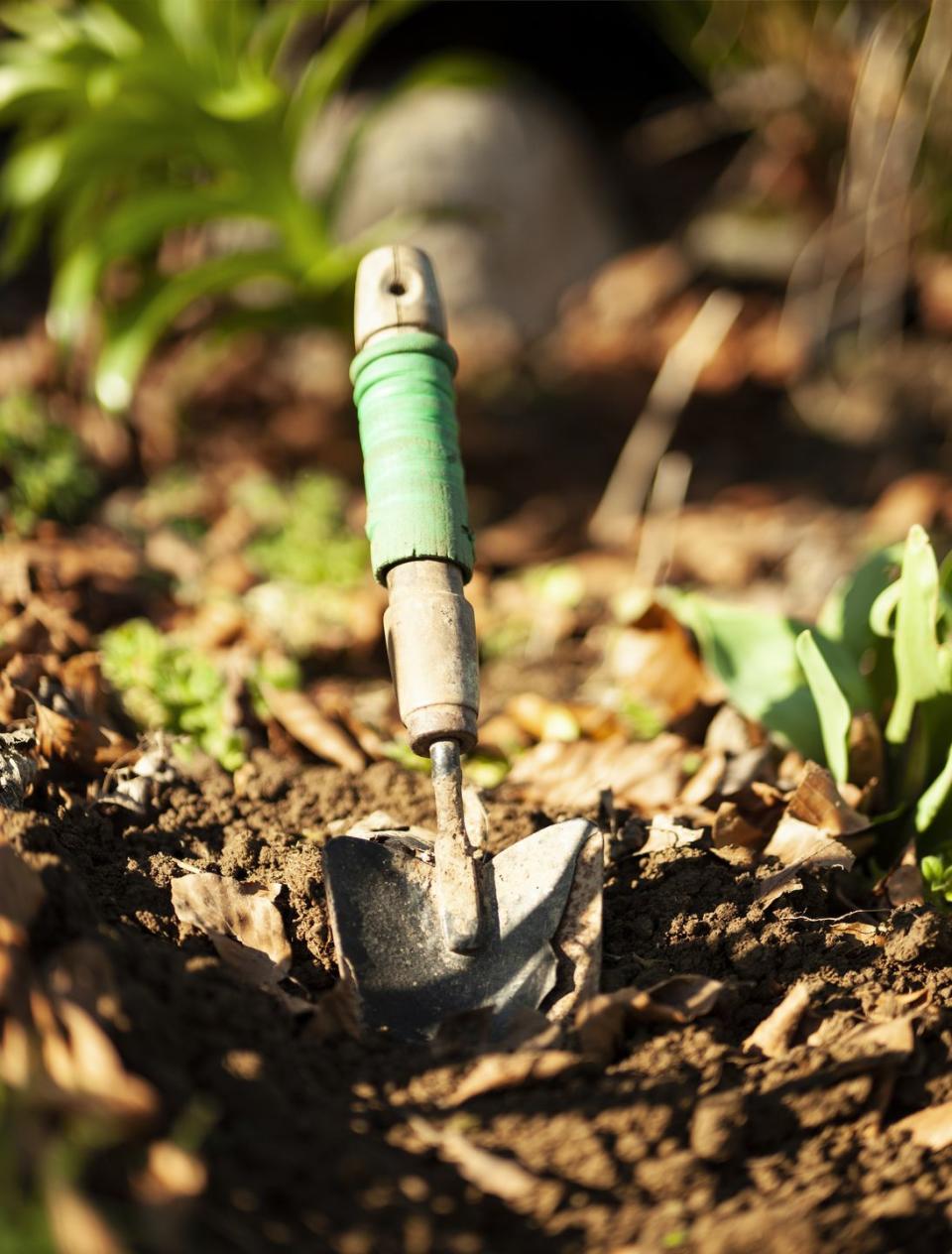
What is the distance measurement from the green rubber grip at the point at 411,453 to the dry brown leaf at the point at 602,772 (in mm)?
554

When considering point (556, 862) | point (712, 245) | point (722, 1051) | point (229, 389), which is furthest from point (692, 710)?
point (712, 245)

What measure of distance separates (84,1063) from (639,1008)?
24.5 inches

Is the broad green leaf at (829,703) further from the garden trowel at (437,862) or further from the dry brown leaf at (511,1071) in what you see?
the dry brown leaf at (511,1071)

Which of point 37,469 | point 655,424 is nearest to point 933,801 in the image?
point 37,469

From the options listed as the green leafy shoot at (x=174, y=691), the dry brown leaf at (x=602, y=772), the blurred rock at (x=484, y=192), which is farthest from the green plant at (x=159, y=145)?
the dry brown leaf at (x=602, y=772)

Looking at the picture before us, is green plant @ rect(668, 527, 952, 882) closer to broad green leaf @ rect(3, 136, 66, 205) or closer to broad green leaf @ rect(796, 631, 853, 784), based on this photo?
broad green leaf @ rect(796, 631, 853, 784)

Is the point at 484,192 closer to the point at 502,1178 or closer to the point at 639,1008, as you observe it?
the point at 639,1008

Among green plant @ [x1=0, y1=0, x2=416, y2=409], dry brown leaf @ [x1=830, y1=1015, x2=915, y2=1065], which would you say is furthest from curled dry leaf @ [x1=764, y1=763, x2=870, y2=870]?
green plant @ [x1=0, y1=0, x2=416, y2=409]

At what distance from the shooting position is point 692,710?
2273mm

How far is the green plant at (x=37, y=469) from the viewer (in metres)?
2.81

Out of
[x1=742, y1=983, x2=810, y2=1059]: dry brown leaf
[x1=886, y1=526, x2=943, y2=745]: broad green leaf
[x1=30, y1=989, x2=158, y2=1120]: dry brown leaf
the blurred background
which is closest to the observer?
[x1=30, y1=989, x2=158, y2=1120]: dry brown leaf

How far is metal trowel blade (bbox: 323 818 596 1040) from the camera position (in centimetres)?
148

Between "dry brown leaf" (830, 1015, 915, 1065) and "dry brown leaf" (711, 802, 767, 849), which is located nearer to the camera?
"dry brown leaf" (830, 1015, 915, 1065)

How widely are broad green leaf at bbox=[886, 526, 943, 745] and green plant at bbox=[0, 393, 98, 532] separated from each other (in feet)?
6.07
